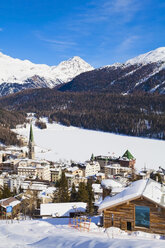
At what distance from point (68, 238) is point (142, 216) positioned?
5.56 m

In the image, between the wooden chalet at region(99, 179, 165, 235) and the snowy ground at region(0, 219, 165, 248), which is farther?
the wooden chalet at region(99, 179, 165, 235)

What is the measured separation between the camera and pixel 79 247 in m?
13.0

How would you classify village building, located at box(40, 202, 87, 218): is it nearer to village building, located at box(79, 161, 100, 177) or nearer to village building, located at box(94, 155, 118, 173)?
village building, located at box(79, 161, 100, 177)

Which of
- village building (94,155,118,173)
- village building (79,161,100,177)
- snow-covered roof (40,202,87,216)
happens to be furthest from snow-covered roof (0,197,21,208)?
village building (94,155,118,173)

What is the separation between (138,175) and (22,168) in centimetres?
3962

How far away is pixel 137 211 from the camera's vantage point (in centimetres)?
1752

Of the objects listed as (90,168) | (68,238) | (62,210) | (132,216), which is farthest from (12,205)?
(90,168)

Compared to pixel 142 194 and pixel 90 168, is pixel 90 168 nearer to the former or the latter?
pixel 90 168

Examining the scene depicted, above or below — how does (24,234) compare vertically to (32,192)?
above

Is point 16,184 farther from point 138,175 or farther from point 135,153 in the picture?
point 135,153

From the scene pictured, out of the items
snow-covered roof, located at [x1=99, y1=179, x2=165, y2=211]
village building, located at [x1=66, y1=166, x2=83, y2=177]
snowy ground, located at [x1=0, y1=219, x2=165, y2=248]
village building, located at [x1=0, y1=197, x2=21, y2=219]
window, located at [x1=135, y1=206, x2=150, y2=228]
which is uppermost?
snow-covered roof, located at [x1=99, y1=179, x2=165, y2=211]

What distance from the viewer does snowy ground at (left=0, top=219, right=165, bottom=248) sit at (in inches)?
511

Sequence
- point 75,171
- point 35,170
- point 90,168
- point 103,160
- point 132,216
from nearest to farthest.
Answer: point 132,216, point 75,171, point 35,170, point 90,168, point 103,160

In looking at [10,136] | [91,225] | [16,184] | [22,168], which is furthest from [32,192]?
[10,136]
